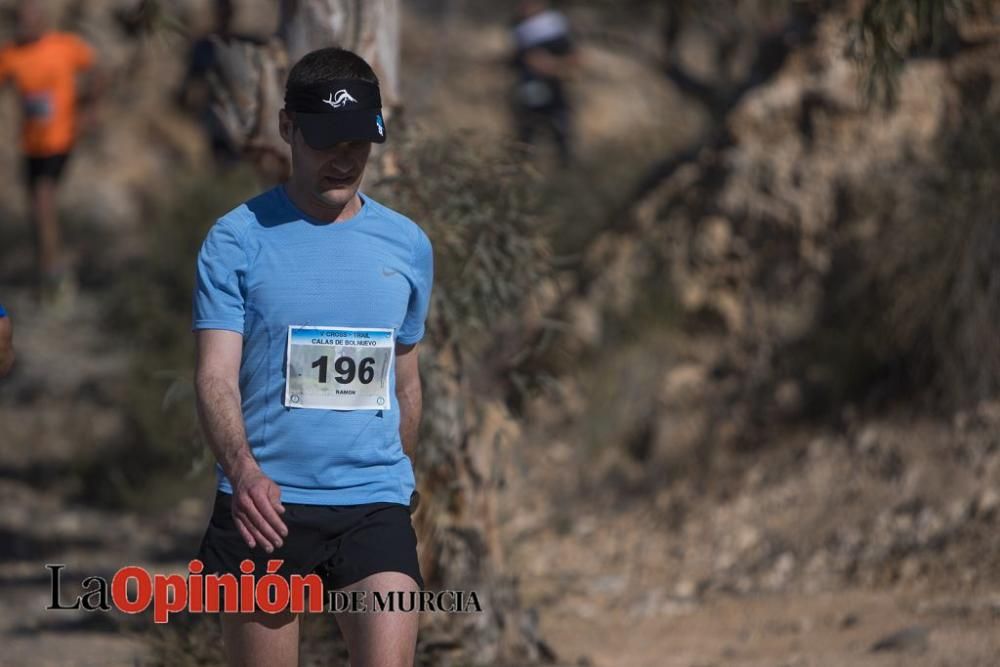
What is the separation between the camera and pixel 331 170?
340 centimetres

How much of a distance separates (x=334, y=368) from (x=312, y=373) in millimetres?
46

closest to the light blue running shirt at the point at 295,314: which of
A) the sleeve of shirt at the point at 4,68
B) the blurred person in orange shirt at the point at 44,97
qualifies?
the blurred person in orange shirt at the point at 44,97

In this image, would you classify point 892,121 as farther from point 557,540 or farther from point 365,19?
point 365,19

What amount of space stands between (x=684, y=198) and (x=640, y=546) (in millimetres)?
2016

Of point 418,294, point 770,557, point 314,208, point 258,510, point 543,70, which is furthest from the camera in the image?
point 543,70

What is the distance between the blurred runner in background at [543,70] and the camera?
11.2 meters

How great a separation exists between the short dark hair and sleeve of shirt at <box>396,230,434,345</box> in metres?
0.38

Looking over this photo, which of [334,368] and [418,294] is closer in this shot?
[334,368]

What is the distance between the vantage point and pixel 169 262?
913 cm

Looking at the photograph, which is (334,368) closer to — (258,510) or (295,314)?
(295,314)

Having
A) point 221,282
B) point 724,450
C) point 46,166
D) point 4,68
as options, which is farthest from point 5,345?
point 4,68

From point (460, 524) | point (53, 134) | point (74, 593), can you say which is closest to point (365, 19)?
point (460, 524)

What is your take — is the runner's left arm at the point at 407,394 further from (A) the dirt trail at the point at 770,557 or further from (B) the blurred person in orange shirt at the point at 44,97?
(B) the blurred person in orange shirt at the point at 44,97

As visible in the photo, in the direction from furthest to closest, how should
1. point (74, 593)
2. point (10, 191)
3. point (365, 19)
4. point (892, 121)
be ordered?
point (10, 191) < point (892, 121) < point (74, 593) < point (365, 19)
